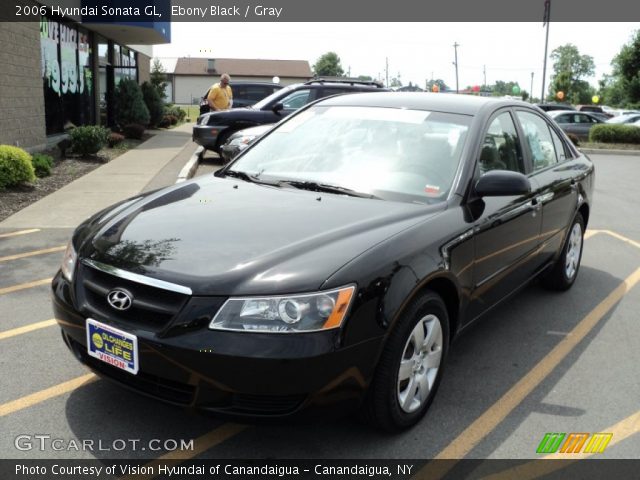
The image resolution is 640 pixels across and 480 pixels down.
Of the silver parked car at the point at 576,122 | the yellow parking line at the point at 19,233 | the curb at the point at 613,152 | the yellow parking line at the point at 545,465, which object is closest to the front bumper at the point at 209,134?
the yellow parking line at the point at 19,233

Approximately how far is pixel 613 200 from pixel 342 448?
9662mm

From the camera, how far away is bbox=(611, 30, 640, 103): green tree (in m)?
41.5

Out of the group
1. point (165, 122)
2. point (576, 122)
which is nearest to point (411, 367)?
point (165, 122)

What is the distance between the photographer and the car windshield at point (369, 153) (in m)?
3.80

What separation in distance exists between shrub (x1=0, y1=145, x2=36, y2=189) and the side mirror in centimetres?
785

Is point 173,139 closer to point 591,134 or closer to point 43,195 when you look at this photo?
point 43,195

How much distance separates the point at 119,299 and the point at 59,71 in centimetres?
1466

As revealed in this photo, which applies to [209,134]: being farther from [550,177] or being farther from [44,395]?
[44,395]

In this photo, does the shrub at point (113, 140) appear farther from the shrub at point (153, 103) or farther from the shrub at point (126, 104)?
the shrub at point (153, 103)

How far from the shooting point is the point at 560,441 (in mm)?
3270

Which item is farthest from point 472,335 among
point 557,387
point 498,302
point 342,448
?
point 342,448

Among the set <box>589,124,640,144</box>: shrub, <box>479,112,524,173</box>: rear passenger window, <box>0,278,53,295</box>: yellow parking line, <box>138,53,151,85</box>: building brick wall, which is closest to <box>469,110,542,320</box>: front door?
<box>479,112,524,173</box>: rear passenger window

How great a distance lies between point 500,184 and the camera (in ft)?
11.9

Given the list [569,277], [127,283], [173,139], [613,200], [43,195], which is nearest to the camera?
[127,283]
